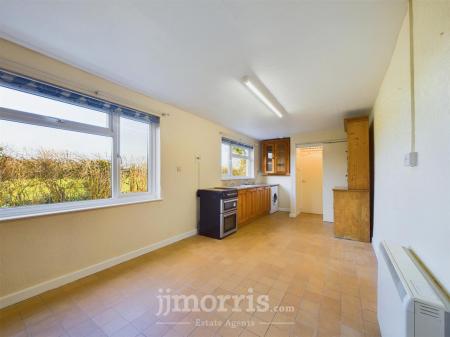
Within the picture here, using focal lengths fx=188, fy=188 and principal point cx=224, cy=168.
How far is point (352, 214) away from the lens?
3.52 m

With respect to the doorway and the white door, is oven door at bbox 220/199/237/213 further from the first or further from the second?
the doorway

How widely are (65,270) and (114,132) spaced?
1733 millimetres

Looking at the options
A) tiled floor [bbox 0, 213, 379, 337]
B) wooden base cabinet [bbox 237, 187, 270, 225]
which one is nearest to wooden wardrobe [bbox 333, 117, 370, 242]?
tiled floor [bbox 0, 213, 379, 337]

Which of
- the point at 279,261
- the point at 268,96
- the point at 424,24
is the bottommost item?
the point at 279,261

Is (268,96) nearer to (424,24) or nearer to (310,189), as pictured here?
(424,24)

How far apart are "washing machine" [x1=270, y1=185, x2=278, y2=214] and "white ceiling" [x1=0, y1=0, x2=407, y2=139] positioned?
11.7ft

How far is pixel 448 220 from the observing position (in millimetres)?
849

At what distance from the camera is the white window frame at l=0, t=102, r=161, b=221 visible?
72.6 inches

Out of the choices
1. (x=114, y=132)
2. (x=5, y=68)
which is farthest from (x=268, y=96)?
(x=5, y=68)

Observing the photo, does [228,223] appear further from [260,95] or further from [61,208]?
[61,208]

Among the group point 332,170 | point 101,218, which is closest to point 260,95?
point 101,218

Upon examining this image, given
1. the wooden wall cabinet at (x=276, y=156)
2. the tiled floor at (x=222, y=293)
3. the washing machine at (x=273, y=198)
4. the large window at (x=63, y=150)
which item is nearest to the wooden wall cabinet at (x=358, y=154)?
the tiled floor at (x=222, y=293)

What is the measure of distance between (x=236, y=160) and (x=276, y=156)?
1482 millimetres

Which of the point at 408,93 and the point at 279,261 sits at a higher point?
the point at 408,93
